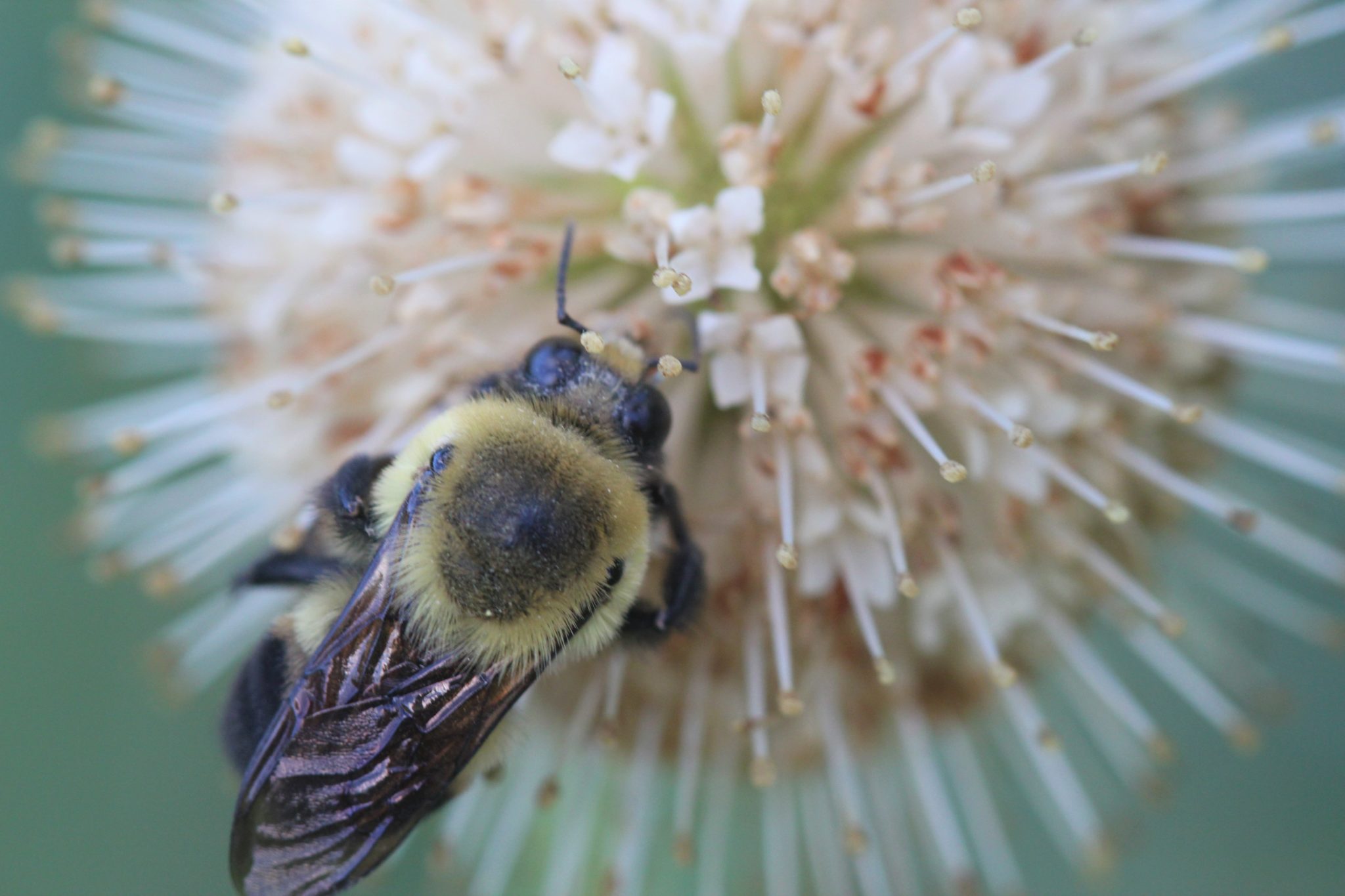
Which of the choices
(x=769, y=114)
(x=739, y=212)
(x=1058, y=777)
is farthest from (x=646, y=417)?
(x=1058, y=777)

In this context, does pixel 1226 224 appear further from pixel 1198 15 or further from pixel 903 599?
pixel 903 599

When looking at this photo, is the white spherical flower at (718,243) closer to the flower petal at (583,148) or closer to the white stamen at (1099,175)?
the flower petal at (583,148)

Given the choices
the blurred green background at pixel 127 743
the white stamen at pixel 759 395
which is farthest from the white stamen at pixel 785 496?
the blurred green background at pixel 127 743

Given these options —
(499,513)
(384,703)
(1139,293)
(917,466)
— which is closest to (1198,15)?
(1139,293)

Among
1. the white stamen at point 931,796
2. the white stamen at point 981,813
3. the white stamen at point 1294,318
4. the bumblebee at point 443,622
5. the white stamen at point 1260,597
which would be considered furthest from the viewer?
the white stamen at point 1260,597

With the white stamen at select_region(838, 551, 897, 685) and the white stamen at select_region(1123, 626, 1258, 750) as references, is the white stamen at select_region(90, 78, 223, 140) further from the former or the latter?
the white stamen at select_region(1123, 626, 1258, 750)

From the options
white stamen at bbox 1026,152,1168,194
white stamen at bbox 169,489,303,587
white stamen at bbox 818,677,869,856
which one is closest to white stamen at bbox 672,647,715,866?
white stamen at bbox 818,677,869,856

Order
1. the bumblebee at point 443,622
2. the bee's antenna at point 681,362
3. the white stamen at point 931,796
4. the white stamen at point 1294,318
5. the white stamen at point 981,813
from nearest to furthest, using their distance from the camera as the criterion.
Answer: the bumblebee at point 443,622, the bee's antenna at point 681,362, the white stamen at point 931,796, the white stamen at point 1294,318, the white stamen at point 981,813
